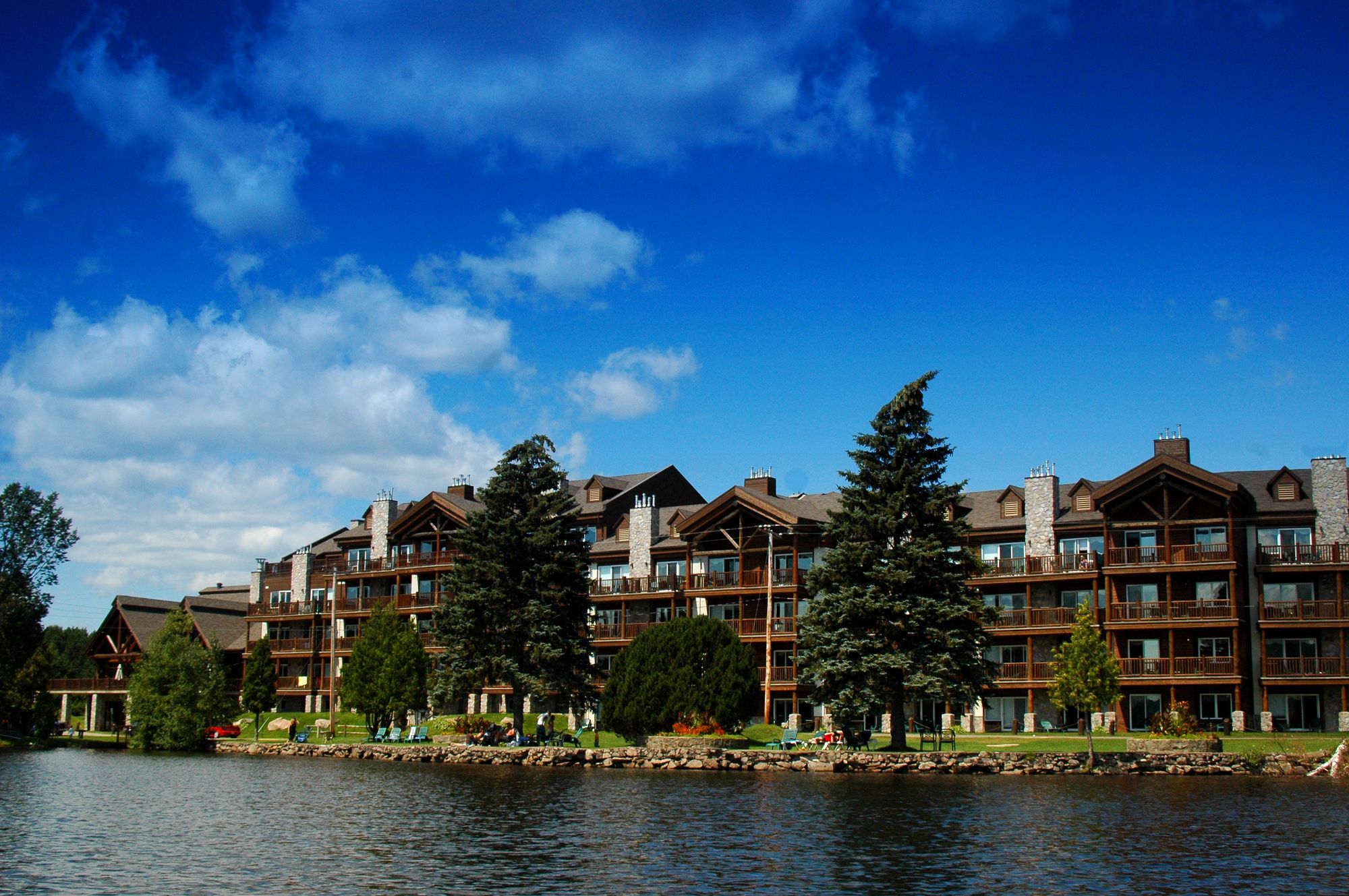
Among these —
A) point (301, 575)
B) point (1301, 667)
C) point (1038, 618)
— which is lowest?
point (1301, 667)

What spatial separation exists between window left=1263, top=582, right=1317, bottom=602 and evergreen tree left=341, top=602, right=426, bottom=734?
44893 mm

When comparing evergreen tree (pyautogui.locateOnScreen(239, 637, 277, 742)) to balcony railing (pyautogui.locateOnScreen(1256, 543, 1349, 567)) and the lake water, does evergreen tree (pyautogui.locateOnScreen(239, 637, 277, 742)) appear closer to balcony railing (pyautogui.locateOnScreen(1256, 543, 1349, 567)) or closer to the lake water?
the lake water

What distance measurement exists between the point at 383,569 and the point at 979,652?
158 ft

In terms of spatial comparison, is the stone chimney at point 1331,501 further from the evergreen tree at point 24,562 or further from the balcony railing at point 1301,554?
the evergreen tree at point 24,562

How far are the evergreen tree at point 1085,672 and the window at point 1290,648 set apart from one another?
1982 cm

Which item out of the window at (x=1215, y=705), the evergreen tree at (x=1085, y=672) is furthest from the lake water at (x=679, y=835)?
the window at (x=1215, y=705)

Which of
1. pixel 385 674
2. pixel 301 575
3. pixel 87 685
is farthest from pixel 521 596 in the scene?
pixel 87 685

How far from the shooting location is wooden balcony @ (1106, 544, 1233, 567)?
64.5 metres

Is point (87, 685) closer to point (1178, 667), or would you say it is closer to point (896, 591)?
point (896, 591)

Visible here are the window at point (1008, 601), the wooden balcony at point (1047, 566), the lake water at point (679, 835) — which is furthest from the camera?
the window at point (1008, 601)

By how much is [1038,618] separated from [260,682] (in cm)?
5211

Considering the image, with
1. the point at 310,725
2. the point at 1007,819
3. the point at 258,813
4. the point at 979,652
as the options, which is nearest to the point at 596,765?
the point at 979,652

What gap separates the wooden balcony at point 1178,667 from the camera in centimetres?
6336

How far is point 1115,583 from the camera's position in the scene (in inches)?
2633
